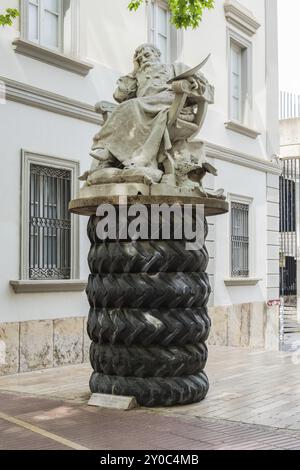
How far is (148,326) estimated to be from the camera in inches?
260

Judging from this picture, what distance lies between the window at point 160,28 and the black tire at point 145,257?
797 cm

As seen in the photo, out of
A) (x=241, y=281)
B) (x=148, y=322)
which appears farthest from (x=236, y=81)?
(x=148, y=322)

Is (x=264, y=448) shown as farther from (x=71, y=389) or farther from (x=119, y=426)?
(x=71, y=389)

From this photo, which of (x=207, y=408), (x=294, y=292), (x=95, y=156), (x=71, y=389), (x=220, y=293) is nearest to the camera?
(x=207, y=408)

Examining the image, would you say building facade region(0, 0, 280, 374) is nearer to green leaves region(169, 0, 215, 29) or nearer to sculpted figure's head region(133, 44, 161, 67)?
green leaves region(169, 0, 215, 29)

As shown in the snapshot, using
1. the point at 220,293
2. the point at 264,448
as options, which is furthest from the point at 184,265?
the point at 220,293

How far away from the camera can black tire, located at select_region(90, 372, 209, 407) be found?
6.64 m

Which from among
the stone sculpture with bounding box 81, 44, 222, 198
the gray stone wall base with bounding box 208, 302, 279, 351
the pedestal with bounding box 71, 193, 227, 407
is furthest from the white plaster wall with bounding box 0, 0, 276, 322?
the pedestal with bounding box 71, 193, 227, 407

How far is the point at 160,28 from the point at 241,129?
3.47 m

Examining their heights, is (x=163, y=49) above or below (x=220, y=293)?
above

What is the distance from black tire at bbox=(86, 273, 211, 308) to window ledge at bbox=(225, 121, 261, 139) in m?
9.47

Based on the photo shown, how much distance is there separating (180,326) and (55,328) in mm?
4309

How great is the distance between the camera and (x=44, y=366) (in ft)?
33.7

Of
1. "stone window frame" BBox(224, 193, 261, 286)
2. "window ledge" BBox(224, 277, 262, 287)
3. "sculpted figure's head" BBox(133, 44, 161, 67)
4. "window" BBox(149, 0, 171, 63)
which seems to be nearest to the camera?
"sculpted figure's head" BBox(133, 44, 161, 67)
